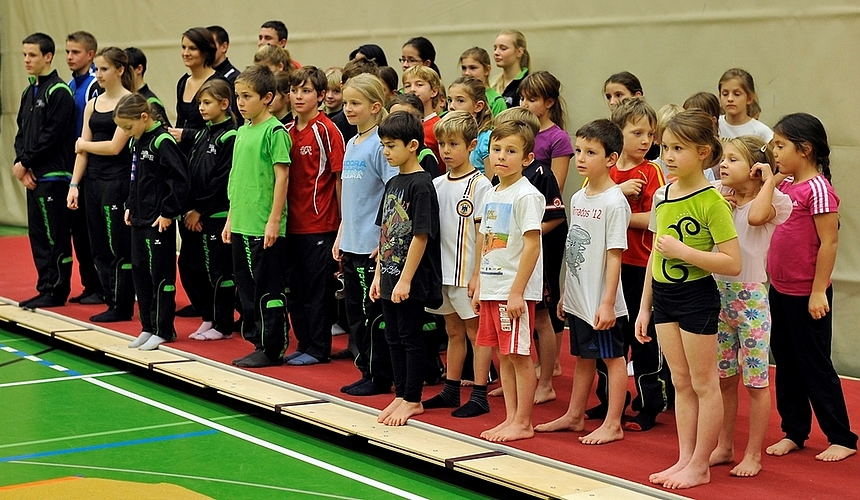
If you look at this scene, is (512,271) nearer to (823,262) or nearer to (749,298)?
(749,298)

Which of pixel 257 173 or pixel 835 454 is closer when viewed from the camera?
pixel 835 454

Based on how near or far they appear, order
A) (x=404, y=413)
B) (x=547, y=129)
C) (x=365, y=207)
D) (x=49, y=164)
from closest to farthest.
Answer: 1. (x=404, y=413)
2. (x=365, y=207)
3. (x=547, y=129)
4. (x=49, y=164)

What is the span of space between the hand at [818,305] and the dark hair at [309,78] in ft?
9.58

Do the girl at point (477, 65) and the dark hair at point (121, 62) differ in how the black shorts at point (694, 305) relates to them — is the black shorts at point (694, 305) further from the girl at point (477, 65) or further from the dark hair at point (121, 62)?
the dark hair at point (121, 62)

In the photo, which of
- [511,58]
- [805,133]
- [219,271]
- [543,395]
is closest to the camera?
[805,133]

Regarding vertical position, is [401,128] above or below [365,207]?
above

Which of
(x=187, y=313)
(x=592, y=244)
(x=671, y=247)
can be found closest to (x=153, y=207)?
(x=187, y=313)

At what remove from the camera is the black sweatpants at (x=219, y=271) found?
22.1 ft

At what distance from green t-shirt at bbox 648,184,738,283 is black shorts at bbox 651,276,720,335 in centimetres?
3

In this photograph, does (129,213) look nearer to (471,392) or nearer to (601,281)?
(471,392)

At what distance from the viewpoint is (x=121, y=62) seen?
24.0 ft

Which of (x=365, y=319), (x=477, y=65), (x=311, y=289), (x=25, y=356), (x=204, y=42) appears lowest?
(x=25, y=356)

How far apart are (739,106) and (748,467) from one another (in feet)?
7.33

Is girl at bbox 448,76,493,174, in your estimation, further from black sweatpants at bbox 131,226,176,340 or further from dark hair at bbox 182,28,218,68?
dark hair at bbox 182,28,218,68
